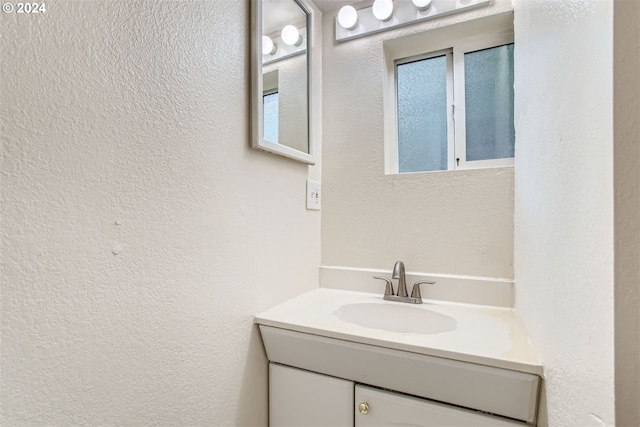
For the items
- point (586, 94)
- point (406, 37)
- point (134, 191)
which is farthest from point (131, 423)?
point (406, 37)

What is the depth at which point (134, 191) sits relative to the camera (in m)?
0.60

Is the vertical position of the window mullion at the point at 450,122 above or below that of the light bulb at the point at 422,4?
below

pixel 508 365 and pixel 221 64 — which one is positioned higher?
pixel 221 64

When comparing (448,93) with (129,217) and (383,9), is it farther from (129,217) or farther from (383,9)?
(129,217)

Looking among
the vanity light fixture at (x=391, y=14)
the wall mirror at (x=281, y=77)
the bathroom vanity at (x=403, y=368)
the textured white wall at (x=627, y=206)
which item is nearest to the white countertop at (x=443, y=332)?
the bathroom vanity at (x=403, y=368)

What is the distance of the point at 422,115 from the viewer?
4.27 feet

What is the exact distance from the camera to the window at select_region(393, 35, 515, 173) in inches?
45.6

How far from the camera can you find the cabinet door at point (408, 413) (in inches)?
28.7

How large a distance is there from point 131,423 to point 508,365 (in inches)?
31.4

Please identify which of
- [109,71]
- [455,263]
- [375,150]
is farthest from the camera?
[375,150]

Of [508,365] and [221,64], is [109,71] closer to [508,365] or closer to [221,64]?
[221,64]

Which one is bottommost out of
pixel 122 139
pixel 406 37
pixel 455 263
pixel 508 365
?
pixel 508 365

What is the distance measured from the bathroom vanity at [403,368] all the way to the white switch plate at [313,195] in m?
0.42

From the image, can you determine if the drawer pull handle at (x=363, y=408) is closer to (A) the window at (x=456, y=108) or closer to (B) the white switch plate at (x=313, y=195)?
(B) the white switch plate at (x=313, y=195)
